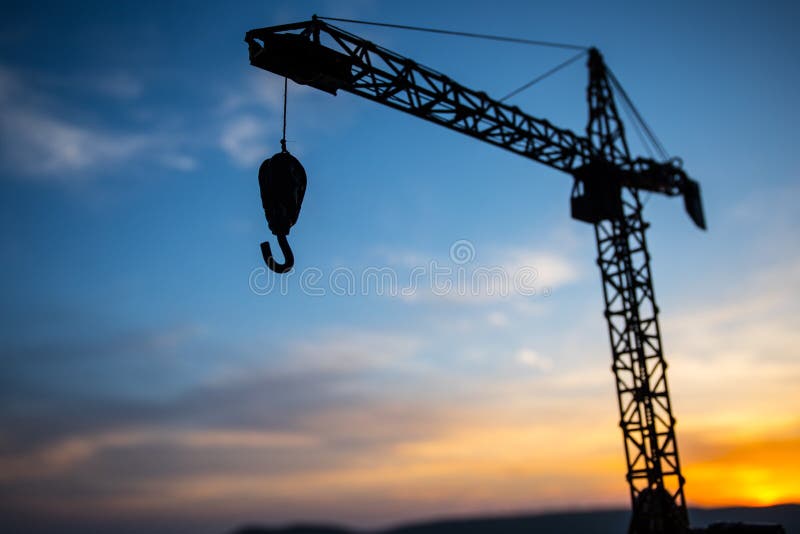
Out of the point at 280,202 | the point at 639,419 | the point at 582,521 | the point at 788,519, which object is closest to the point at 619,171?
the point at 639,419

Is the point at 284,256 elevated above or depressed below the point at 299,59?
below

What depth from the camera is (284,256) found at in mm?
7027

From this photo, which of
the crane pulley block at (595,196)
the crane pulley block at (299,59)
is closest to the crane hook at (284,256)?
Answer: the crane pulley block at (299,59)

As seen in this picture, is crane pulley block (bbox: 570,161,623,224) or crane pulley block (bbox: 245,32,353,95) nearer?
crane pulley block (bbox: 245,32,353,95)

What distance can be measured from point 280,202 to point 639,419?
1177cm

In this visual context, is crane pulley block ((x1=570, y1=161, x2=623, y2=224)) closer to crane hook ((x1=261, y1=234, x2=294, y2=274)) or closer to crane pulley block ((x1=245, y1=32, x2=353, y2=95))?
crane pulley block ((x1=245, y1=32, x2=353, y2=95))

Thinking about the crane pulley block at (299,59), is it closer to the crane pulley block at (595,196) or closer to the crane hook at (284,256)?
the crane hook at (284,256)

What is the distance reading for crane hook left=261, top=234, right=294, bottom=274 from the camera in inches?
265

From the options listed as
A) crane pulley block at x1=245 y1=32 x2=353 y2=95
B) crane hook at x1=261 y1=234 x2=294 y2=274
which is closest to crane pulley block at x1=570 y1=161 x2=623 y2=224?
crane pulley block at x1=245 y1=32 x2=353 y2=95

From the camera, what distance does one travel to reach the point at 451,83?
13922 millimetres

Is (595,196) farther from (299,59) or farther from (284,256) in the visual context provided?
(284,256)

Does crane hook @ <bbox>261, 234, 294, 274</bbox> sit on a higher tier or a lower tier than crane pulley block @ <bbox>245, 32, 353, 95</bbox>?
lower

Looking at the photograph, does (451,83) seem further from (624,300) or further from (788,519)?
(788,519)

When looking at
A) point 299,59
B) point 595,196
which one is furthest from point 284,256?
point 595,196
